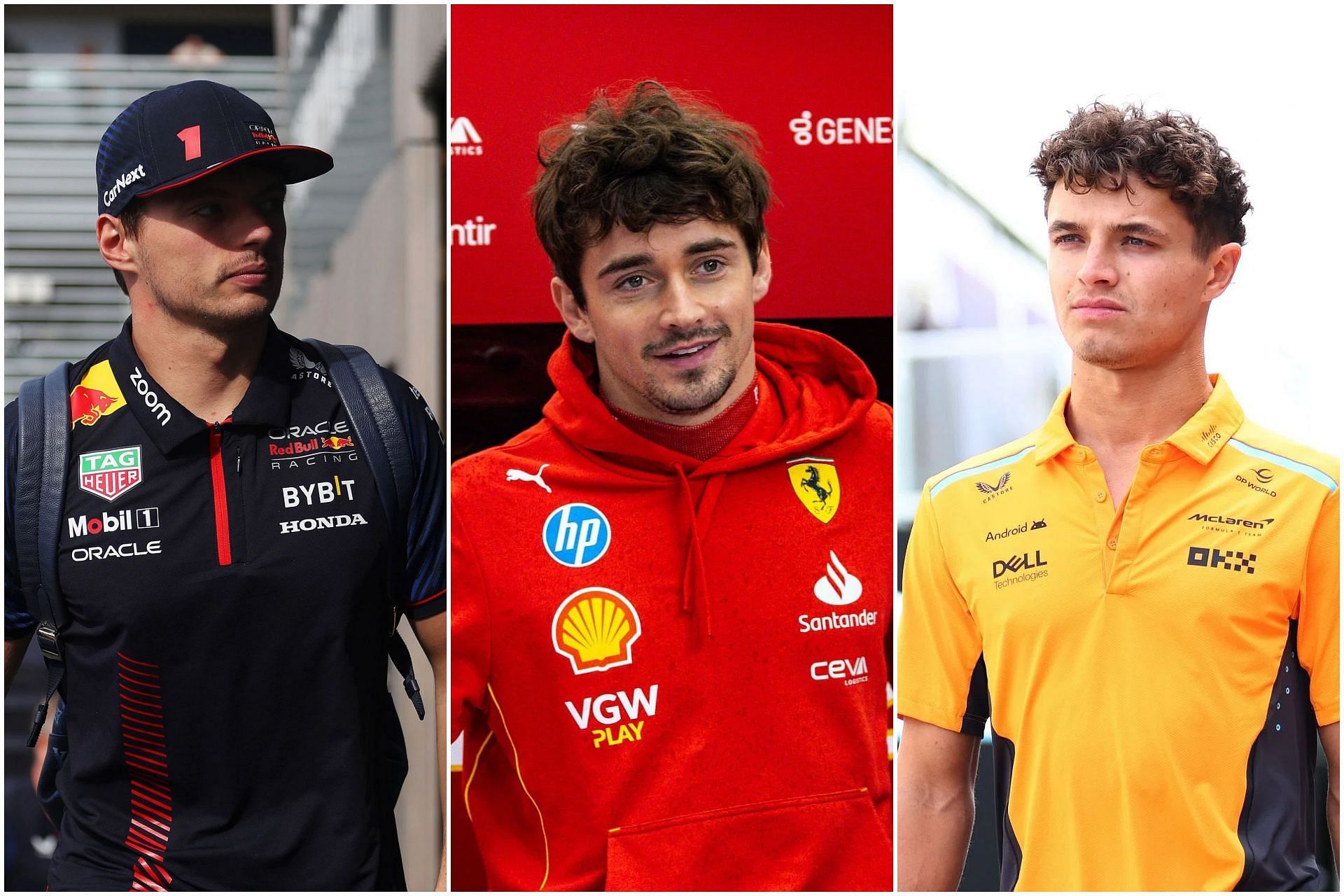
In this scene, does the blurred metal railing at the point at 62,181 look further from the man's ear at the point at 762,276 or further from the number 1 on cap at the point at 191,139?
the man's ear at the point at 762,276

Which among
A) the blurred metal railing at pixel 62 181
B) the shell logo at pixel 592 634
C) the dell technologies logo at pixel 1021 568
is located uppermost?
the blurred metal railing at pixel 62 181

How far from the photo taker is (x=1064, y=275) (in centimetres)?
318

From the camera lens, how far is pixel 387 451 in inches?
124

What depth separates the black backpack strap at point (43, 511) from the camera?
302 centimetres

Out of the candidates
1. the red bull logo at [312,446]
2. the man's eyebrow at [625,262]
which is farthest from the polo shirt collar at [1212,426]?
the red bull logo at [312,446]

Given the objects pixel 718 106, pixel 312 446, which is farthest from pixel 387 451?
pixel 718 106

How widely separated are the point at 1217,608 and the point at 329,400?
75.4 inches

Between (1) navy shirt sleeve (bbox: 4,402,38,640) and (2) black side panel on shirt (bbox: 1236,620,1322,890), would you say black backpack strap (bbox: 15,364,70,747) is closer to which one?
(1) navy shirt sleeve (bbox: 4,402,38,640)

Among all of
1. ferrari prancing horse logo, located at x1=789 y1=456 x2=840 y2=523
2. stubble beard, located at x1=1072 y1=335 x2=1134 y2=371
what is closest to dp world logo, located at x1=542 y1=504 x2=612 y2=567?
ferrari prancing horse logo, located at x1=789 y1=456 x2=840 y2=523

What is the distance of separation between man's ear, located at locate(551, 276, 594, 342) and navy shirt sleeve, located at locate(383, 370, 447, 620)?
38 centimetres

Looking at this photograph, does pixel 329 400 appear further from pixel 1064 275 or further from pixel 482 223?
pixel 1064 275

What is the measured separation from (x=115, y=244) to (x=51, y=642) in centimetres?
84

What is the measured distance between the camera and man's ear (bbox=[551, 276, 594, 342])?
10.6 feet

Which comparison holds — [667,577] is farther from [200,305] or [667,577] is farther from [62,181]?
[62,181]
